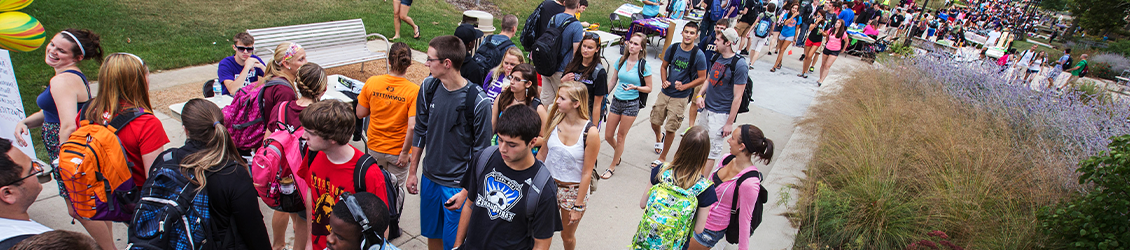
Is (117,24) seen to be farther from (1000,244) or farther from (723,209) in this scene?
(1000,244)

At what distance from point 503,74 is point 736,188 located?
2.55 metres

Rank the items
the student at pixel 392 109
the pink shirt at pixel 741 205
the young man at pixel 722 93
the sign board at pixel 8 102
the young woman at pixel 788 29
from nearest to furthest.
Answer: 1. the pink shirt at pixel 741 205
2. the student at pixel 392 109
3. the sign board at pixel 8 102
4. the young man at pixel 722 93
5. the young woman at pixel 788 29

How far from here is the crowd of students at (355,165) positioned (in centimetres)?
238

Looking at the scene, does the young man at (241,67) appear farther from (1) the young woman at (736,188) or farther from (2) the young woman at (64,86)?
(1) the young woman at (736,188)

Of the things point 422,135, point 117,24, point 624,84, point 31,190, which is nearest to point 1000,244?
point 624,84

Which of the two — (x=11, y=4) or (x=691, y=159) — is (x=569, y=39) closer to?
(x=691, y=159)

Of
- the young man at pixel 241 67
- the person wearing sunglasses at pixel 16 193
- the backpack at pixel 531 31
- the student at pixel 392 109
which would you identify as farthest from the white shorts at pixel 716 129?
the person wearing sunglasses at pixel 16 193

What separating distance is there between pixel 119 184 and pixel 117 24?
741cm

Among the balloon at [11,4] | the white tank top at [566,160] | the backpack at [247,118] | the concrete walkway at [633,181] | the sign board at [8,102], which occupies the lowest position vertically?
the concrete walkway at [633,181]

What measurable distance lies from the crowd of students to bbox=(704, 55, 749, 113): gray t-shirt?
2.06 metres

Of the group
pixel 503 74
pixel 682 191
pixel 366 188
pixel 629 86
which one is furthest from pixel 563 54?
pixel 366 188

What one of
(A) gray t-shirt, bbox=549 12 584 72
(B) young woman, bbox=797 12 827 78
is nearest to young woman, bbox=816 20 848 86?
(B) young woman, bbox=797 12 827 78

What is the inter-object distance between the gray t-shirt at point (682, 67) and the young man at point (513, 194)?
344 centimetres

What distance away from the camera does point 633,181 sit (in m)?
5.90
